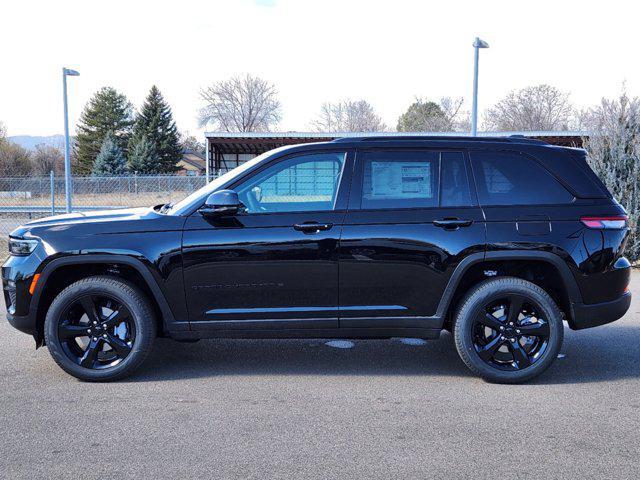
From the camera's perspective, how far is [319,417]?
407 cm

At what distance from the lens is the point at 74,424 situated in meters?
3.94

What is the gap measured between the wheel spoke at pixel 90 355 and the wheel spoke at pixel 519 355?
3.09 m

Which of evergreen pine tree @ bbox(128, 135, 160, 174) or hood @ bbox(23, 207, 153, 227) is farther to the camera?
evergreen pine tree @ bbox(128, 135, 160, 174)

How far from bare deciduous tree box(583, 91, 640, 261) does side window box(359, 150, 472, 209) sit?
7350 millimetres

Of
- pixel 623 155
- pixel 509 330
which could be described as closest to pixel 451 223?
pixel 509 330

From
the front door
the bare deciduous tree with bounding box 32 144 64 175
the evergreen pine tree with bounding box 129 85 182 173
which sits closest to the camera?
the front door

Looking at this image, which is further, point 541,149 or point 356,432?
point 541,149

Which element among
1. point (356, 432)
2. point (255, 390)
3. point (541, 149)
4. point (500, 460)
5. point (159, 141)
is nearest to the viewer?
point (500, 460)

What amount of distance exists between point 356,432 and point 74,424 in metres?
1.74

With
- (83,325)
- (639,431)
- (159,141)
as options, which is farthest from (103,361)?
(159,141)

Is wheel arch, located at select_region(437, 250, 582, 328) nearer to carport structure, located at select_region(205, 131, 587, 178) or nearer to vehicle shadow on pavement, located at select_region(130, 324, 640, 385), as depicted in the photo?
vehicle shadow on pavement, located at select_region(130, 324, 640, 385)

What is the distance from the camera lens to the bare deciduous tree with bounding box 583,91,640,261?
1087 centimetres

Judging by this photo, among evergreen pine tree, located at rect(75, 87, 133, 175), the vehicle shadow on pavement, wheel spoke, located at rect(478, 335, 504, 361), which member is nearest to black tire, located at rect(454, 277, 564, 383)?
wheel spoke, located at rect(478, 335, 504, 361)

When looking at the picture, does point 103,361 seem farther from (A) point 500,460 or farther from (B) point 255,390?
(A) point 500,460
